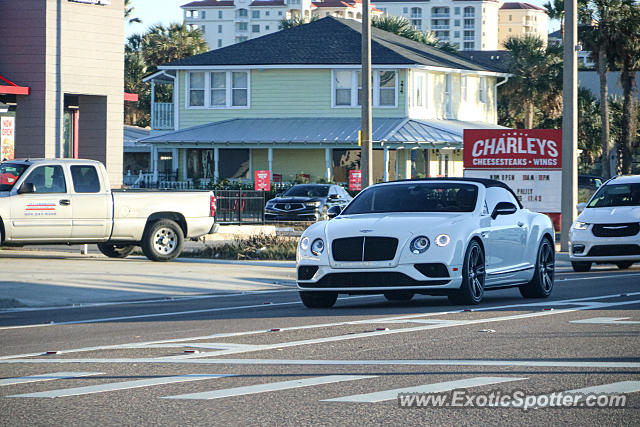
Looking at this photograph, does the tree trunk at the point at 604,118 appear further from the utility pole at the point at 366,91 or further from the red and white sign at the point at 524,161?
the utility pole at the point at 366,91

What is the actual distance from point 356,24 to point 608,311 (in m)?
42.9

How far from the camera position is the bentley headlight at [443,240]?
1395 cm

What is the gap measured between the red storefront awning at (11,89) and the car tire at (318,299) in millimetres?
18037

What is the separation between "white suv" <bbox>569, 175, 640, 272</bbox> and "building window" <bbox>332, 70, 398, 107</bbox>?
26.3 meters

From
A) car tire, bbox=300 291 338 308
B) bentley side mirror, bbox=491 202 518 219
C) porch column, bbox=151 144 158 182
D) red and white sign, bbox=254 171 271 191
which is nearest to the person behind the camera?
car tire, bbox=300 291 338 308

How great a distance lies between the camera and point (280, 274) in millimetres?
21047

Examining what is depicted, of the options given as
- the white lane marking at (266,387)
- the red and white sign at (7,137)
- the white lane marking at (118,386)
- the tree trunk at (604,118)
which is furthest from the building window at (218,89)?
the white lane marking at (266,387)

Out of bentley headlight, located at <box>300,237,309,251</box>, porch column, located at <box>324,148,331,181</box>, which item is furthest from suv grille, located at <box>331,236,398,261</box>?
porch column, located at <box>324,148,331,181</box>

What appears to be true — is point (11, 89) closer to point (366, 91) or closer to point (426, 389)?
point (366, 91)

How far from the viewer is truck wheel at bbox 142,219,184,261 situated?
2273cm

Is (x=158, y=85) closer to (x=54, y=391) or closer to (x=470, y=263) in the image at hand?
(x=470, y=263)

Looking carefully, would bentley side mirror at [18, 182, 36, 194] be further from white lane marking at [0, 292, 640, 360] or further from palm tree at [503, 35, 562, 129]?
palm tree at [503, 35, 562, 129]

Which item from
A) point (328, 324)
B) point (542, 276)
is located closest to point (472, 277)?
point (542, 276)

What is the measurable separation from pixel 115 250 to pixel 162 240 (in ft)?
5.67
